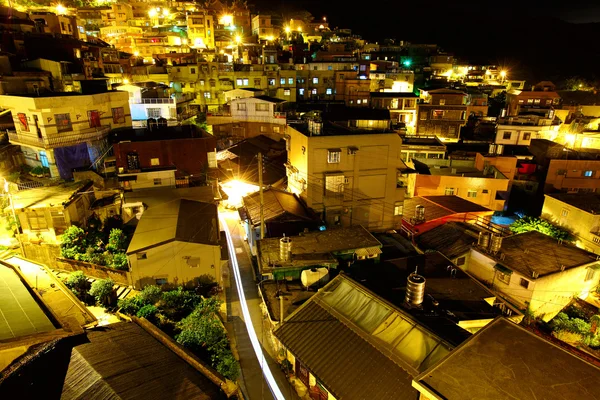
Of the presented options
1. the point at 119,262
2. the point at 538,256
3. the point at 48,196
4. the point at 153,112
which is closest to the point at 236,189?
the point at 153,112

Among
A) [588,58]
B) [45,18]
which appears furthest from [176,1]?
[588,58]

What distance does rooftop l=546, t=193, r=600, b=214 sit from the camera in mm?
24578

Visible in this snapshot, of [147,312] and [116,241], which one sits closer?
[147,312]

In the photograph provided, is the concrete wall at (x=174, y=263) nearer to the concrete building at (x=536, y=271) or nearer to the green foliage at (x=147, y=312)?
the green foliage at (x=147, y=312)

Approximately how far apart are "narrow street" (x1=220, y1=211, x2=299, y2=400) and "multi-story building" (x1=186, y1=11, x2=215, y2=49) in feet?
197

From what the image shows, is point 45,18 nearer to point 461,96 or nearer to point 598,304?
point 461,96

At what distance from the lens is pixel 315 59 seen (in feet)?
183

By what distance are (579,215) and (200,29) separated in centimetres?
6949

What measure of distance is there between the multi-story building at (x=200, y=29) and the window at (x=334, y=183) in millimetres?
57051

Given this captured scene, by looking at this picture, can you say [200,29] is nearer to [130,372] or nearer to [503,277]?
[503,277]

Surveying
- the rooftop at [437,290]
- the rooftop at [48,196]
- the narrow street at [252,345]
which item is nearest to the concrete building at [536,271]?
the rooftop at [437,290]

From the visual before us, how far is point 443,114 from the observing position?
44750 mm

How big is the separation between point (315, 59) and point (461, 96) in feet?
75.3

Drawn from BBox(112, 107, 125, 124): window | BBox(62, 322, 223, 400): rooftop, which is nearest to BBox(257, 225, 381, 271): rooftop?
BBox(62, 322, 223, 400): rooftop
